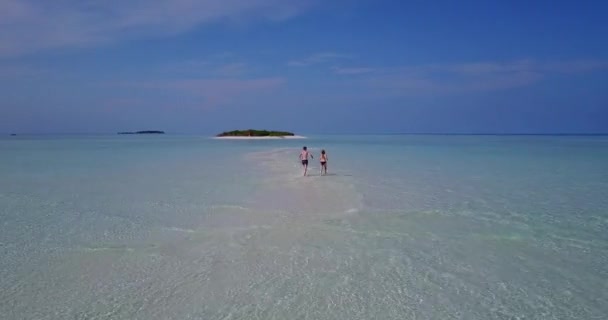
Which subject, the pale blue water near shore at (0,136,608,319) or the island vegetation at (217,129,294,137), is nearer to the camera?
the pale blue water near shore at (0,136,608,319)

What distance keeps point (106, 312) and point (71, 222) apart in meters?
5.85

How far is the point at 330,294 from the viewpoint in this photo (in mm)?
6039

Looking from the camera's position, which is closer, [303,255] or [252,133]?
[303,255]

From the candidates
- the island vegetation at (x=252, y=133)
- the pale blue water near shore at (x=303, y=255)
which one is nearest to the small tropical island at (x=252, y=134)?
the island vegetation at (x=252, y=133)

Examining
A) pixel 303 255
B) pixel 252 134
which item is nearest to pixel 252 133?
pixel 252 134

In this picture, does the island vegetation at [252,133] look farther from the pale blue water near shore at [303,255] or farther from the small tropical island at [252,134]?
the pale blue water near shore at [303,255]

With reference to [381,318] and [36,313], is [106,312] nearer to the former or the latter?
[36,313]

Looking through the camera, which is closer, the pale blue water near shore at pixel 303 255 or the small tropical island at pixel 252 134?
the pale blue water near shore at pixel 303 255

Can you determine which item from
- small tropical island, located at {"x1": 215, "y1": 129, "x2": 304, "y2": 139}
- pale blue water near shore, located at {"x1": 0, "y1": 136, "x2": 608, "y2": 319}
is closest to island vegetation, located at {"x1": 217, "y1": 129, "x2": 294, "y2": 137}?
small tropical island, located at {"x1": 215, "y1": 129, "x2": 304, "y2": 139}

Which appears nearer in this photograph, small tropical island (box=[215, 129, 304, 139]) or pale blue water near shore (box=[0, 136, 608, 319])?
pale blue water near shore (box=[0, 136, 608, 319])

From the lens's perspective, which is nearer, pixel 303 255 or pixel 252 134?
pixel 303 255

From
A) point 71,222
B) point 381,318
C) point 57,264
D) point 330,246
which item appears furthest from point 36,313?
point 71,222

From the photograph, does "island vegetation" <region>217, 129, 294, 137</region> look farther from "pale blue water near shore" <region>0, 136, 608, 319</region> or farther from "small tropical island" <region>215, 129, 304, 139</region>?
"pale blue water near shore" <region>0, 136, 608, 319</region>

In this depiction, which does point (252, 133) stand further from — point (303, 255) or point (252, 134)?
point (303, 255)
